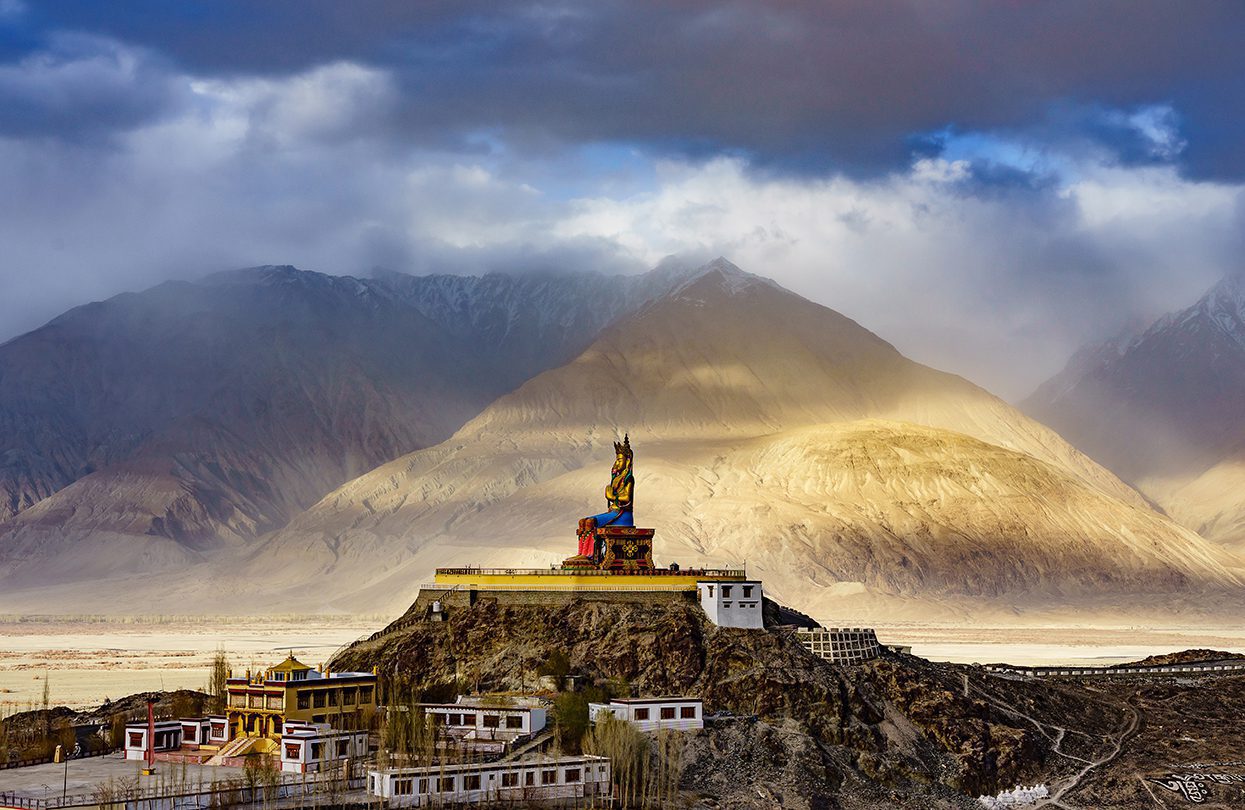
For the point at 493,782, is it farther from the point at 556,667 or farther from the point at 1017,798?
the point at 1017,798

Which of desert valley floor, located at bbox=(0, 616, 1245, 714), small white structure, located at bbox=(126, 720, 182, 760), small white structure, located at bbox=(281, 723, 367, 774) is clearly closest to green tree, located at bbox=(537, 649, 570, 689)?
small white structure, located at bbox=(281, 723, 367, 774)

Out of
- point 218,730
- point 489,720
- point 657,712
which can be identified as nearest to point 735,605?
point 657,712

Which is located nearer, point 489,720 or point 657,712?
point 489,720

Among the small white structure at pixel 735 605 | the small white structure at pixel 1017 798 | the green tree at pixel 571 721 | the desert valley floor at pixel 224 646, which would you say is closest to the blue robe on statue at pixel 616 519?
the small white structure at pixel 735 605

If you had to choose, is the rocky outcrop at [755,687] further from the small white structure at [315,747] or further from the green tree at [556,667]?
the small white structure at [315,747]

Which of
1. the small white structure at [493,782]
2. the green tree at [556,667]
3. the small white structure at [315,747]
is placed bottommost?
the small white structure at [493,782]

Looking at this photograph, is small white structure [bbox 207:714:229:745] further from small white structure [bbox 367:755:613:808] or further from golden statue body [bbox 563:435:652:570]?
golden statue body [bbox 563:435:652:570]
